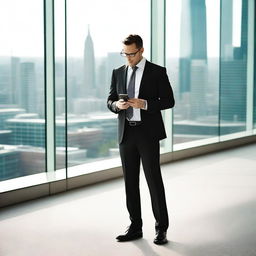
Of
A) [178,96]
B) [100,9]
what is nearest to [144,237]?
[100,9]

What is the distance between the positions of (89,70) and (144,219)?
110 inches

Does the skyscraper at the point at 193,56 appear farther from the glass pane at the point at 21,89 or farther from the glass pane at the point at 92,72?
the glass pane at the point at 21,89

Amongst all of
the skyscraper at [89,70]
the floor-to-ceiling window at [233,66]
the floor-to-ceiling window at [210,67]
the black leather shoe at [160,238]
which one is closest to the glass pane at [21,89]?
the skyscraper at [89,70]

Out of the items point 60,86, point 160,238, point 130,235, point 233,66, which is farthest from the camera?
point 233,66

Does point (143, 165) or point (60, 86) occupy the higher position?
point (60, 86)

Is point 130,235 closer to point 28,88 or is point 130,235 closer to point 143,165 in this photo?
point 143,165

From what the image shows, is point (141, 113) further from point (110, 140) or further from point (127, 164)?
point (110, 140)

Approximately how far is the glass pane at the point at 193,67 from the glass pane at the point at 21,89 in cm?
342

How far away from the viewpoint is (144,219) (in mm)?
5742

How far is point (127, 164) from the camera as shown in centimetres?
488

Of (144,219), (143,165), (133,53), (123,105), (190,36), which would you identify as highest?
(190,36)

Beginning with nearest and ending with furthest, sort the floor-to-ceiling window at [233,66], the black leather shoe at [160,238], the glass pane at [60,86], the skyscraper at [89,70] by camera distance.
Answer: the black leather shoe at [160,238] < the glass pane at [60,86] < the skyscraper at [89,70] < the floor-to-ceiling window at [233,66]

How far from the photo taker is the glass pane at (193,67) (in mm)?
9891

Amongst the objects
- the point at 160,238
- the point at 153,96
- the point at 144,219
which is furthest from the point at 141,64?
the point at 144,219
